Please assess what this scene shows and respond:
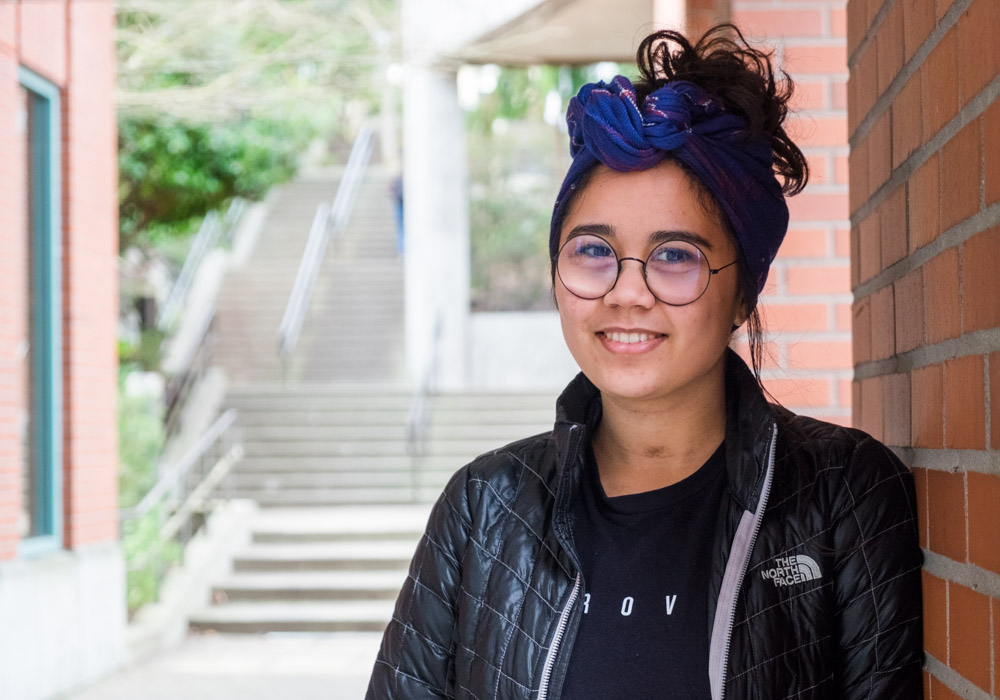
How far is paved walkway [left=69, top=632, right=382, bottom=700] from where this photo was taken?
7.57 meters

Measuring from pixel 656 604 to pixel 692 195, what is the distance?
610 millimetres

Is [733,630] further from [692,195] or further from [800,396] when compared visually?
[800,396]

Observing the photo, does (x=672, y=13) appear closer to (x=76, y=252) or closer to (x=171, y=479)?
(x=76, y=252)

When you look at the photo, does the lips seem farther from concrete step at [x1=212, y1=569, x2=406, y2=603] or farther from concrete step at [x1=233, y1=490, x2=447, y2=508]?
concrete step at [x1=233, y1=490, x2=447, y2=508]

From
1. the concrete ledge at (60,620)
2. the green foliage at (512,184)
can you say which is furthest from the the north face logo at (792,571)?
the green foliage at (512,184)

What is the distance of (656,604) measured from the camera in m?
1.69

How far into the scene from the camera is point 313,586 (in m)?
10.1

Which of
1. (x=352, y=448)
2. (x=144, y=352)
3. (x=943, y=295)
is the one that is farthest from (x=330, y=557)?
(x=943, y=295)

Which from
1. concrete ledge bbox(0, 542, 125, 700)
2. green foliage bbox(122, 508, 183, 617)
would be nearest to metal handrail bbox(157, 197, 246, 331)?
green foliage bbox(122, 508, 183, 617)

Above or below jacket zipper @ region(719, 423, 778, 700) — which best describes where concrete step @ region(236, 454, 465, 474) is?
below

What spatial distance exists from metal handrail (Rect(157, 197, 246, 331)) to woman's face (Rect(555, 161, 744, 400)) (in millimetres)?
16777

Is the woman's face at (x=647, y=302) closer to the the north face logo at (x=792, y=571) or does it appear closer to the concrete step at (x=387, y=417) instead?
the the north face logo at (x=792, y=571)

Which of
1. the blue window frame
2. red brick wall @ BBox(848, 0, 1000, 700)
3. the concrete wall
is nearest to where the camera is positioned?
red brick wall @ BBox(848, 0, 1000, 700)

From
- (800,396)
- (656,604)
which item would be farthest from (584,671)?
(800,396)
